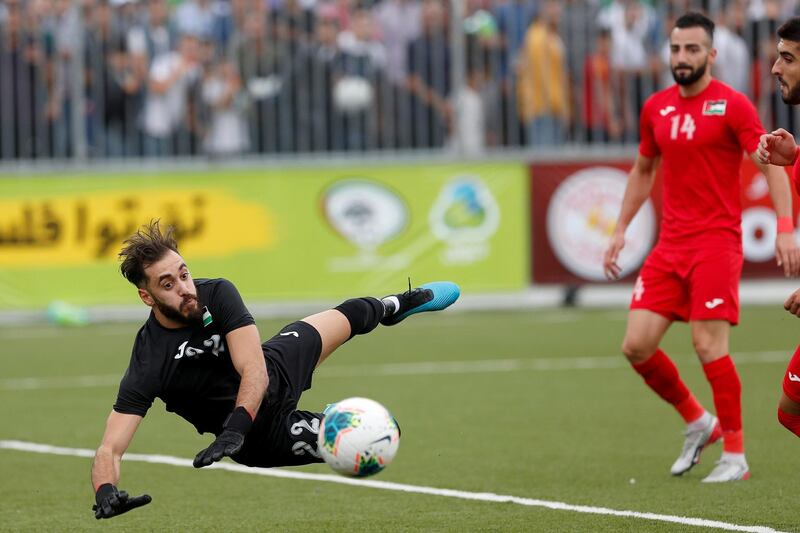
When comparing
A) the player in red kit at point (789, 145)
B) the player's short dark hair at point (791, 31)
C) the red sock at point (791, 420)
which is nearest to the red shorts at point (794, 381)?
the player in red kit at point (789, 145)

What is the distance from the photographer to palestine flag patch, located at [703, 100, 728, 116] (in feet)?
28.0

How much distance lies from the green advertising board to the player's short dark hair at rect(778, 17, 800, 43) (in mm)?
11525

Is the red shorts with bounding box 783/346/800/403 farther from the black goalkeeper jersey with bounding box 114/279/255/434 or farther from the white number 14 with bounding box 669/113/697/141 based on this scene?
the black goalkeeper jersey with bounding box 114/279/255/434

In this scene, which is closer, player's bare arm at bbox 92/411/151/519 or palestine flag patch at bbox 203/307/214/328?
player's bare arm at bbox 92/411/151/519

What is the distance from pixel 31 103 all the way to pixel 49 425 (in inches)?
332

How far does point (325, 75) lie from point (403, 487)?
35.8ft

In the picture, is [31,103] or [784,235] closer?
[784,235]

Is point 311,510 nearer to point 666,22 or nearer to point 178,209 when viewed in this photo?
point 178,209

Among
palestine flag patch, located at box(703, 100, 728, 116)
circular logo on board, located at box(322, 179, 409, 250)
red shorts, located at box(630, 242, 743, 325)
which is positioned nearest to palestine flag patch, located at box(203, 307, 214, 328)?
red shorts, located at box(630, 242, 743, 325)

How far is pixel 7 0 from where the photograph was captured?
18.3m

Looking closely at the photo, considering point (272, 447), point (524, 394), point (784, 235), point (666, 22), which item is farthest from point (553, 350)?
point (272, 447)

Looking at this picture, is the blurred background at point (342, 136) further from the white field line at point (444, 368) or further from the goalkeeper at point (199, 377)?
the goalkeeper at point (199, 377)

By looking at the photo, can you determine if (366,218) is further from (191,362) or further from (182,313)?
Result: (182,313)

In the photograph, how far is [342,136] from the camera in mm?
18609
